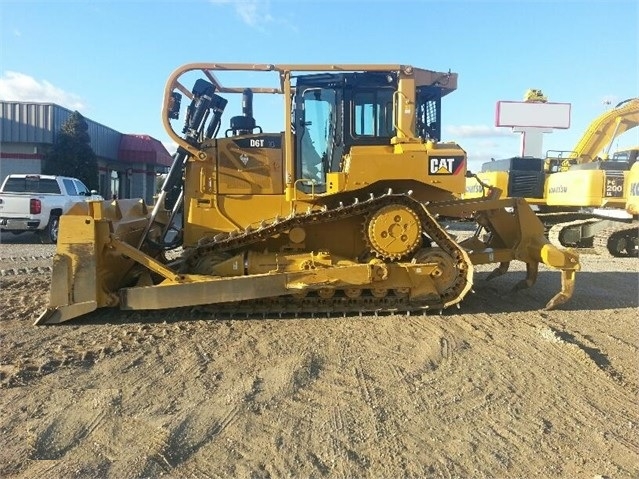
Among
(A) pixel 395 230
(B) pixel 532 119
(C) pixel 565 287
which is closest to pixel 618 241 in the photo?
(C) pixel 565 287

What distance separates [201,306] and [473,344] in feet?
10.2

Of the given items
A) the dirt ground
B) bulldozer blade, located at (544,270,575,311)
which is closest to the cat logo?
the dirt ground

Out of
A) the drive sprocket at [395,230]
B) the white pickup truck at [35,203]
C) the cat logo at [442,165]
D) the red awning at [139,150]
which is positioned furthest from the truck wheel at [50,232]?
the red awning at [139,150]

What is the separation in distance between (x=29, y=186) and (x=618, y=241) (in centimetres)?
1603

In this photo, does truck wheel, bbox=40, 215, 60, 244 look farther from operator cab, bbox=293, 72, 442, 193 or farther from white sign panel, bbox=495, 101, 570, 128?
white sign panel, bbox=495, 101, 570, 128

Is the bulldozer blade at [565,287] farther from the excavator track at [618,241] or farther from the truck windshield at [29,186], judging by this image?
the truck windshield at [29,186]

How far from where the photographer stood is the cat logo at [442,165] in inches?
252

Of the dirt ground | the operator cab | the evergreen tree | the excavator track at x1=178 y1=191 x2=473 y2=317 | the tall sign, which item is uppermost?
the tall sign

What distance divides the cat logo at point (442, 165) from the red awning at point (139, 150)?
84.7 feet

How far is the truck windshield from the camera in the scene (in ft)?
50.9

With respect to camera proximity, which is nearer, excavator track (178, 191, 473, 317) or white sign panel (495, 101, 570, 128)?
excavator track (178, 191, 473, 317)

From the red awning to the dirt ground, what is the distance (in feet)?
79.8

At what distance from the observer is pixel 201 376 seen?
4520 mm

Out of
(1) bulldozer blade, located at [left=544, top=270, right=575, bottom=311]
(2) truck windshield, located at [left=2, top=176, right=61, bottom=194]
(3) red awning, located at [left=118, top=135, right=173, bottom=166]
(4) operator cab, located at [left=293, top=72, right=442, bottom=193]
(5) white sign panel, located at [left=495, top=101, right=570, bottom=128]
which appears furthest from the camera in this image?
(5) white sign panel, located at [left=495, top=101, right=570, bottom=128]
